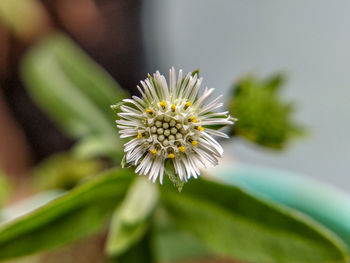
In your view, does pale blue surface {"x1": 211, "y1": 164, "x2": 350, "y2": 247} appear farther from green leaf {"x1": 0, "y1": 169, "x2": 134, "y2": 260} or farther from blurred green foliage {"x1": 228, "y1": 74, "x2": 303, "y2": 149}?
green leaf {"x1": 0, "y1": 169, "x2": 134, "y2": 260}

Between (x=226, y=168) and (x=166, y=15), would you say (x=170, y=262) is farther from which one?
(x=166, y=15)

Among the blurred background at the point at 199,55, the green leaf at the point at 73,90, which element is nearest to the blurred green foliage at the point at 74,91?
the green leaf at the point at 73,90

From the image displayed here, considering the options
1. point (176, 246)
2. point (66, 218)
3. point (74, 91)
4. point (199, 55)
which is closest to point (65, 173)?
point (74, 91)

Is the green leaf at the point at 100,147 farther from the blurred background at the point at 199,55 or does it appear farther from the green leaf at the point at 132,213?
the blurred background at the point at 199,55

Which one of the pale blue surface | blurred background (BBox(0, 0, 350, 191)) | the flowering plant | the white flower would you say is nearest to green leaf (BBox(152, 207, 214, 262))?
the flowering plant

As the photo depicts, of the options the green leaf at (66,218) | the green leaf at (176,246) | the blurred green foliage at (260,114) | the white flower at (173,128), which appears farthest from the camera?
the green leaf at (176,246)

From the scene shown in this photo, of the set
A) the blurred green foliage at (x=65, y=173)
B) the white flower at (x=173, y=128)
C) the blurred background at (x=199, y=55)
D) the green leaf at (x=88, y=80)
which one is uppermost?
the blurred background at (x=199, y=55)
